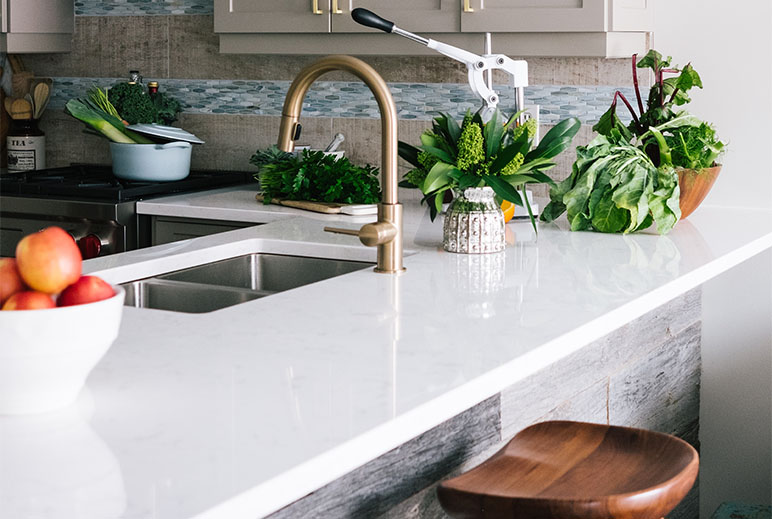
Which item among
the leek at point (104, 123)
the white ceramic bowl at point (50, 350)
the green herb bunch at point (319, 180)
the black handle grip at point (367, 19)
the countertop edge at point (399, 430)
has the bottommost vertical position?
the countertop edge at point (399, 430)

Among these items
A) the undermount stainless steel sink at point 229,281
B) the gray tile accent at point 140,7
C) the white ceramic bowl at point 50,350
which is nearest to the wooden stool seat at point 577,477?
the white ceramic bowl at point 50,350

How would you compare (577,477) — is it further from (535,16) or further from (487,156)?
(535,16)

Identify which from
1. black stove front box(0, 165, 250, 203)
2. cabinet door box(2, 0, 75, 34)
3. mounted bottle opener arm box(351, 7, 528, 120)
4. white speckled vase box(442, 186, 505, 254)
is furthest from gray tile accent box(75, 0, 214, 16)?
white speckled vase box(442, 186, 505, 254)

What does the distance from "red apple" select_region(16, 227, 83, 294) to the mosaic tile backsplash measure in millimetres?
2128

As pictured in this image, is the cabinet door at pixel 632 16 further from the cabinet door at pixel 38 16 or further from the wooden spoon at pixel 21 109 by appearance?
the wooden spoon at pixel 21 109

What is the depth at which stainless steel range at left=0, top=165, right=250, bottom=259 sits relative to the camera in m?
2.96

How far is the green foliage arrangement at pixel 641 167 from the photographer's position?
7.72 ft

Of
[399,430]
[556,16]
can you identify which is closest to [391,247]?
[399,430]

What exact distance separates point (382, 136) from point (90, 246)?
131cm

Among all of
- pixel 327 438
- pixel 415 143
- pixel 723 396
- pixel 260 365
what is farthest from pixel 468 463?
pixel 415 143

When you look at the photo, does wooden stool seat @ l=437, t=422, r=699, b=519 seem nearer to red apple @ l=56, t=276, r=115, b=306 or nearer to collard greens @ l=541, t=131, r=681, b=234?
red apple @ l=56, t=276, r=115, b=306

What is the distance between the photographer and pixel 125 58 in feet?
12.5

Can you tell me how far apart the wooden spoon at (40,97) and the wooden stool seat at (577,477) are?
2.83 meters

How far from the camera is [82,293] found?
1.11 m
